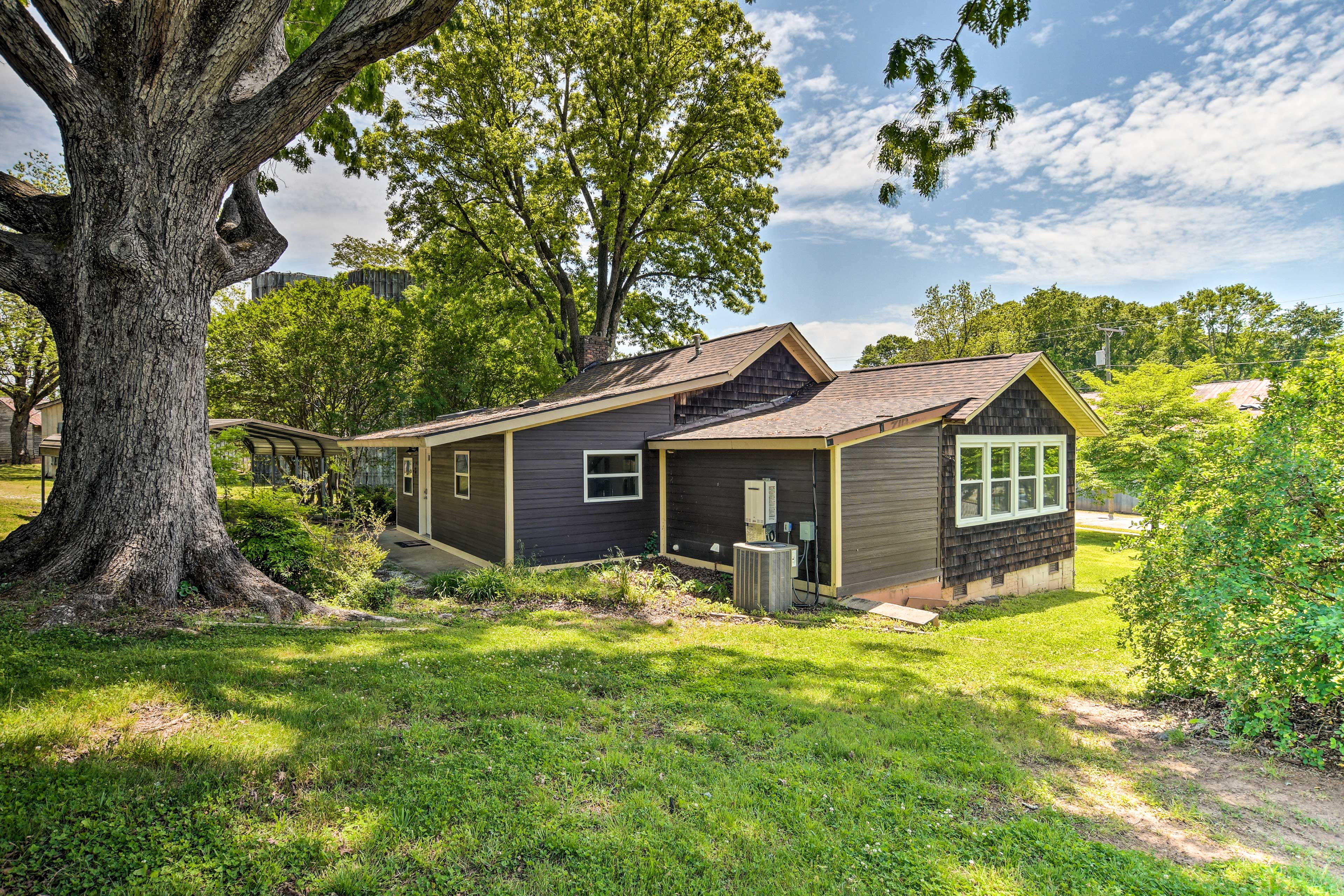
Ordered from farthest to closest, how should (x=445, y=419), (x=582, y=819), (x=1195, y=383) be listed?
(x=1195, y=383)
(x=445, y=419)
(x=582, y=819)

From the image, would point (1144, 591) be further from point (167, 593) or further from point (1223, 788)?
point (167, 593)

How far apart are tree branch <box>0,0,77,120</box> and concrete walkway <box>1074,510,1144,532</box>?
1098 inches

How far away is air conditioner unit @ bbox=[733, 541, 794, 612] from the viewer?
9039 mm

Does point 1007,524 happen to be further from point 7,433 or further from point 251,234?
point 7,433

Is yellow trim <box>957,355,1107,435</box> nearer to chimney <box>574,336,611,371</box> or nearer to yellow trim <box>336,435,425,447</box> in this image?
yellow trim <box>336,435,425,447</box>

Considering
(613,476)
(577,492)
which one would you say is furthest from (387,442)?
(613,476)

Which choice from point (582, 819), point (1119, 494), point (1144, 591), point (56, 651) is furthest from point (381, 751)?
point (1119, 494)

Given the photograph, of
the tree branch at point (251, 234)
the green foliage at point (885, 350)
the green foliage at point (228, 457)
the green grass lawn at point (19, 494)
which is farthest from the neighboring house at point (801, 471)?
the green foliage at point (885, 350)

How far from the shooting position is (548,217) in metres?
20.6

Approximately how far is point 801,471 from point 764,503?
84 cm

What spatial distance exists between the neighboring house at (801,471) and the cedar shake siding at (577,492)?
31mm

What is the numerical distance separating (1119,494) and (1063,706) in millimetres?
31908

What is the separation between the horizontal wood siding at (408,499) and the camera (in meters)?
15.8

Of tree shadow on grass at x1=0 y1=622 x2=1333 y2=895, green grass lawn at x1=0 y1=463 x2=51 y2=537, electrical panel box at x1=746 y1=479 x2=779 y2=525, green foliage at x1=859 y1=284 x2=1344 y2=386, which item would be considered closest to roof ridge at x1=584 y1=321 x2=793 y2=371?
electrical panel box at x1=746 y1=479 x2=779 y2=525
